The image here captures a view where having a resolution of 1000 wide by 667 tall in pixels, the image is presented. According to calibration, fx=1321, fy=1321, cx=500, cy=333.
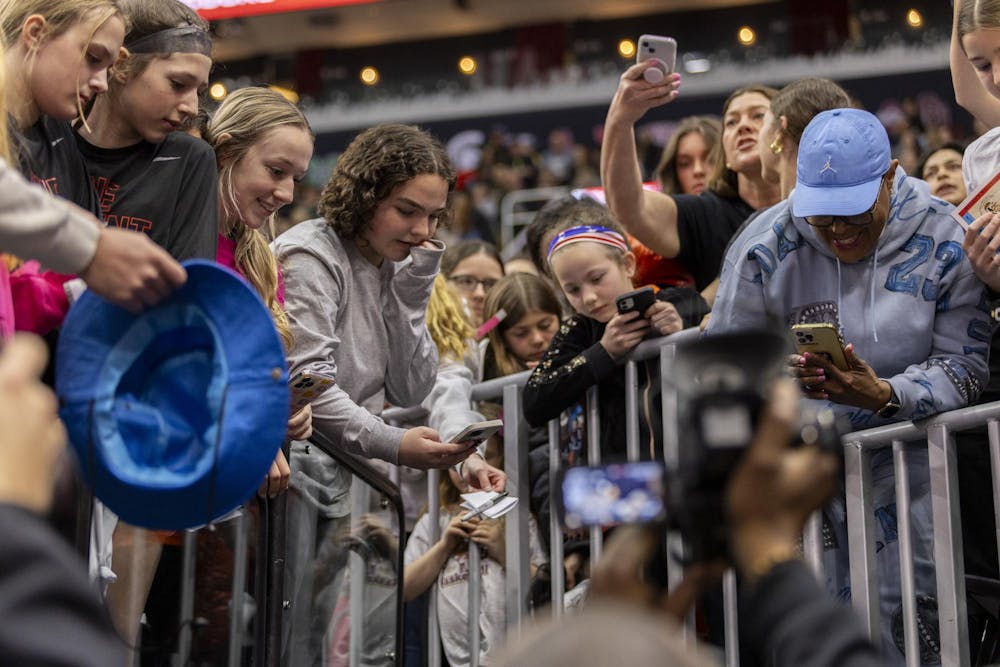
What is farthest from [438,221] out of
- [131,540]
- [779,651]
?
[779,651]

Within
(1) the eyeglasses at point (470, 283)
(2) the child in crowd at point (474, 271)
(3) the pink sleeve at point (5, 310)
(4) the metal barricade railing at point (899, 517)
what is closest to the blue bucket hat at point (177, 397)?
(3) the pink sleeve at point (5, 310)

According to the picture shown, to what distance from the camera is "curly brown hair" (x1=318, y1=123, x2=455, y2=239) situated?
3779mm

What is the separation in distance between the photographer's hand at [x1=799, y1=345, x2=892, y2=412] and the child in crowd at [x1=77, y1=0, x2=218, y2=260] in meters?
1.42

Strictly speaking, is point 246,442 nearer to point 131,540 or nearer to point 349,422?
point 131,540

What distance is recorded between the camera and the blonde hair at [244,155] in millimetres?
3375

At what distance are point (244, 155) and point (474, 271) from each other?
2202mm

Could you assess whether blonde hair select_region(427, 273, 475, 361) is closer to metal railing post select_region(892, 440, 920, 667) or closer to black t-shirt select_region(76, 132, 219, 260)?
black t-shirt select_region(76, 132, 219, 260)

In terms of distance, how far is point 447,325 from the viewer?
177 inches

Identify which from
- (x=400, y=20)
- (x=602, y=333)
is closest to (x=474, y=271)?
(x=602, y=333)

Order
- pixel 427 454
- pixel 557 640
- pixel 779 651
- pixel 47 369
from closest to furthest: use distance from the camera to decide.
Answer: pixel 557 640, pixel 779 651, pixel 47 369, pixel 427 454

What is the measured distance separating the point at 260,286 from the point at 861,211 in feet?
4.95

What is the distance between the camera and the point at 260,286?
11.0 ft

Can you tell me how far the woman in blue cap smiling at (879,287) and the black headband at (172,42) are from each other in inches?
58.1

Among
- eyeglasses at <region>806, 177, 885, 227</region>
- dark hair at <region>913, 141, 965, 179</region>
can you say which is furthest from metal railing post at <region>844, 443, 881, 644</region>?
dark hair at <region>913, 141, 965, 179</region>
